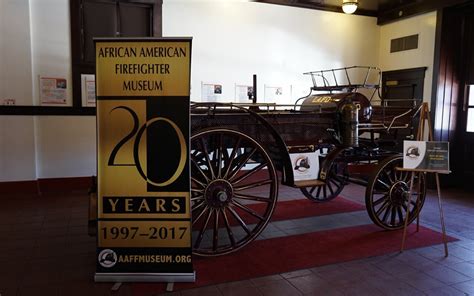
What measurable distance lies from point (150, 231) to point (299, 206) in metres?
2.62

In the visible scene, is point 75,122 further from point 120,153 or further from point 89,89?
point 120,153

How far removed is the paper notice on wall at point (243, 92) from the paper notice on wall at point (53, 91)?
2689 millimetres

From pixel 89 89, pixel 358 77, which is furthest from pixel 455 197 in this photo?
pixel 89 89

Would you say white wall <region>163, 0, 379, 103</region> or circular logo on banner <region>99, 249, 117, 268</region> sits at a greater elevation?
white wall <region>163, 0, 379, 103</region>

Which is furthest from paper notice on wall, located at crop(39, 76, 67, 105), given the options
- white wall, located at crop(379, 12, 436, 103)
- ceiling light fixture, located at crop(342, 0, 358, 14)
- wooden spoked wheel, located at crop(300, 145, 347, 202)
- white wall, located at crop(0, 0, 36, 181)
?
white wall, located at crop(379, 12, 436, 103)

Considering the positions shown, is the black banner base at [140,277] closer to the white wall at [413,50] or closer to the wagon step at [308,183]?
the wagon step at [308,183]

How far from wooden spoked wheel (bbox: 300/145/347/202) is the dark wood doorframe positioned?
2344mm

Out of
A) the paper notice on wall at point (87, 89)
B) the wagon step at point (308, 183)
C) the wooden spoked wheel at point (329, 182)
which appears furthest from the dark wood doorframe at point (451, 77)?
the paper notice on wall at point (87, 89)

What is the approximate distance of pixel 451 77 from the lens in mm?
6055

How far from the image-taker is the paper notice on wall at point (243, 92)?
6.26m

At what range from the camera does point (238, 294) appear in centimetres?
250

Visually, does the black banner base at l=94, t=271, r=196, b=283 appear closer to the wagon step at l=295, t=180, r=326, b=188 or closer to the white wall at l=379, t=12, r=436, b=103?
the wagon step at l=295, t=180, r=326, b=188

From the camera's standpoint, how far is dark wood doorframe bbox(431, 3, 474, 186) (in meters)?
5.95

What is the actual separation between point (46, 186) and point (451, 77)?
21.8 ft
